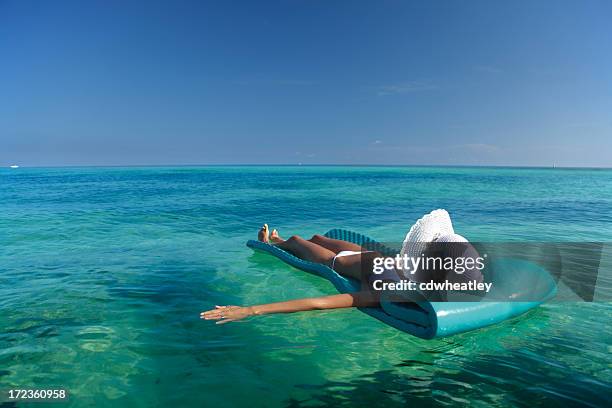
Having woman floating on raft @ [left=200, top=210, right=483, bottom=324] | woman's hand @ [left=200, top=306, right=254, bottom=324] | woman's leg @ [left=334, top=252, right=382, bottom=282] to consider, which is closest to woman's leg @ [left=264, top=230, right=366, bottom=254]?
woman's leg @ [left=334, top=252, right=382, bottom=282]

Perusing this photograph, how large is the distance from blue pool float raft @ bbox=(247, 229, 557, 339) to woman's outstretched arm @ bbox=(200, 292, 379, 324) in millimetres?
212

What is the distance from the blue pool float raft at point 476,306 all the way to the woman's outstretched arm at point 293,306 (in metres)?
0.21

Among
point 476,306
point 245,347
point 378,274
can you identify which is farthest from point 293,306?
point 476,306

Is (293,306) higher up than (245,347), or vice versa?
(293,306)

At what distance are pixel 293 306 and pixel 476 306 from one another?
1895 mm

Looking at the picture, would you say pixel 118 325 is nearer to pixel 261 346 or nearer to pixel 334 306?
pixel 261 346

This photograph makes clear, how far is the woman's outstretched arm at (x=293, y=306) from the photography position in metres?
3.87

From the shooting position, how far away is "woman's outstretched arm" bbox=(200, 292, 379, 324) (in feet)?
12.7

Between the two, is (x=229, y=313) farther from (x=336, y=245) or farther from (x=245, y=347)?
(x=336, y=245)

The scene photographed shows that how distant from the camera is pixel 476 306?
3.86 m

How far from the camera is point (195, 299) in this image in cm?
537

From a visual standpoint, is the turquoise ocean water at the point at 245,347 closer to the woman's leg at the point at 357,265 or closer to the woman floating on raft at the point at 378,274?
the woman floating on raft at the point at 378,274

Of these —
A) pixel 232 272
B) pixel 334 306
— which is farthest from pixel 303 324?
pixel 232 272

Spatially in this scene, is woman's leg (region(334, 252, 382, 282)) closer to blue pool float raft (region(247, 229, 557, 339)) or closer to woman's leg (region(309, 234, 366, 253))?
blue pool float raft (region(247, 229, 557, 339))
